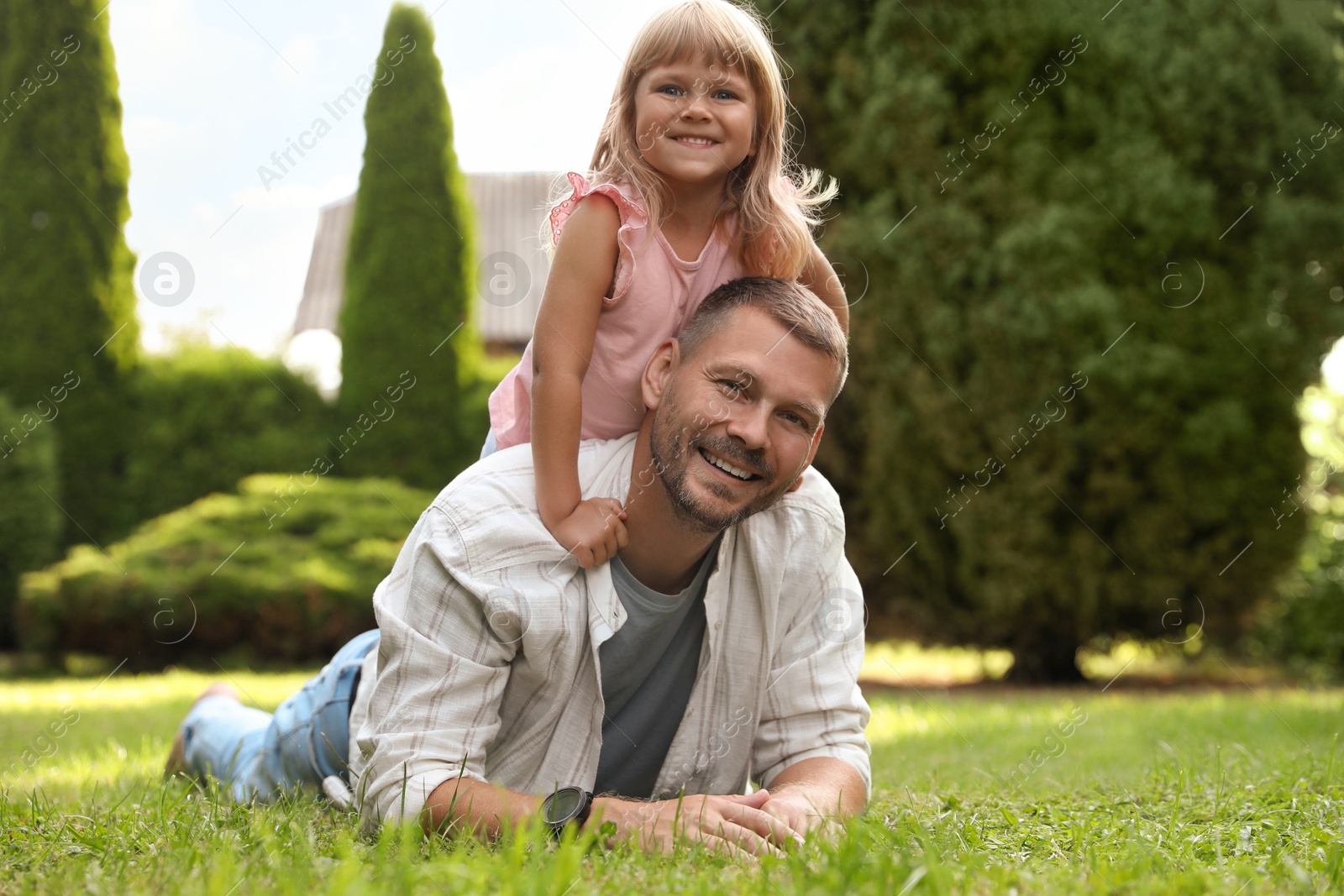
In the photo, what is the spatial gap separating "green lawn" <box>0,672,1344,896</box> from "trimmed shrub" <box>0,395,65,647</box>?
7222 mm

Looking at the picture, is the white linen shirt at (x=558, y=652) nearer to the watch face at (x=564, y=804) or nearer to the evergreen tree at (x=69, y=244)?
the watch face at (x=564, y=804)

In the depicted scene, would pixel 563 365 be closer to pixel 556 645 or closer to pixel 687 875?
pixel 556 645

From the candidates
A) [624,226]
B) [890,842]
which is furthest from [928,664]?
[890,842]

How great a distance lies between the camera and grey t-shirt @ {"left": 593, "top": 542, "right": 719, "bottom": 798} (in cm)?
269

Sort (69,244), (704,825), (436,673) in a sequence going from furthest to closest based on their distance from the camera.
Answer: (69,244) → (436,673) → (704,825)

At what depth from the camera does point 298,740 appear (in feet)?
10.5

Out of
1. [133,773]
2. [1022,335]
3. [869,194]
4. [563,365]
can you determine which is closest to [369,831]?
[563,365]

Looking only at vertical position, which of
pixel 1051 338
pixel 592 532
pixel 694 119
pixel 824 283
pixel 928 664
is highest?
pixel 1051 338

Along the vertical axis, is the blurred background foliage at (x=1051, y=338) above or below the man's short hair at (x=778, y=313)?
above

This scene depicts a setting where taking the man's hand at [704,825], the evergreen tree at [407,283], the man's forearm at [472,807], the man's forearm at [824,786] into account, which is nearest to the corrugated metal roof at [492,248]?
the evergreen tree at [407,283]

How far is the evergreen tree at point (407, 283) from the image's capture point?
11531 mm

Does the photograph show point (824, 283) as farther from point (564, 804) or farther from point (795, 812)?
point (564, 804)

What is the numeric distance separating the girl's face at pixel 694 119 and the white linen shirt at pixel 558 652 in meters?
0.73

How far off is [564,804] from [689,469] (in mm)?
758
